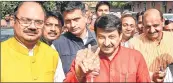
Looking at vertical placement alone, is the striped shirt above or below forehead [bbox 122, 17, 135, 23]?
below

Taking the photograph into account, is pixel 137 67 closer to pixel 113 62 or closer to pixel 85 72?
pixel 113 62

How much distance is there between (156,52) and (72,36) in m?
0.42

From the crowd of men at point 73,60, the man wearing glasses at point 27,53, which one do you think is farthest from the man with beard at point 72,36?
the man wearing glasses at point 27,53

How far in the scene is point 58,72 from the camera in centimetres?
165

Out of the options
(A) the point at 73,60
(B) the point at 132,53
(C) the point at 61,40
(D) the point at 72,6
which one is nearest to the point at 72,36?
(C) the point at 61,40

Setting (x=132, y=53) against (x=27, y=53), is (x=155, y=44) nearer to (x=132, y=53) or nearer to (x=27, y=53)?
(x=132, y=53)

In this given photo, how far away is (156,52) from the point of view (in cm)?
183

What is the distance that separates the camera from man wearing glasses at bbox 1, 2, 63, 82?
5.13 feet

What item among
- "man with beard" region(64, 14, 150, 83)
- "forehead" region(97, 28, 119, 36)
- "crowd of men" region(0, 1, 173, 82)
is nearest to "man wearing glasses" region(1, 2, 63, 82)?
"crowd of men" region(0, 1, 173, 82)

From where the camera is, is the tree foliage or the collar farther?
the tree foliage

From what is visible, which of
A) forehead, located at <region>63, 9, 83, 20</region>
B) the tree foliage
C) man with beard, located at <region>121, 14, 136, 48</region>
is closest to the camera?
forehead, located at <region>63, 9, 83, 20</region>

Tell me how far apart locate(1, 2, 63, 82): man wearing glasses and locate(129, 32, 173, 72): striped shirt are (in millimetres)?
449

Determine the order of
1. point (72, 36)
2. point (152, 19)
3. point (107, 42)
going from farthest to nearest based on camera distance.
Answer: point (72, 36)
point (152, 19)
point (107, 42)

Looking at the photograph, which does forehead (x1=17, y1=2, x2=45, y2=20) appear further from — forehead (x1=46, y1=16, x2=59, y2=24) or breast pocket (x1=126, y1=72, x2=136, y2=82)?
breast pocket (x1=126, y1=72, x2=136, y2=82)
